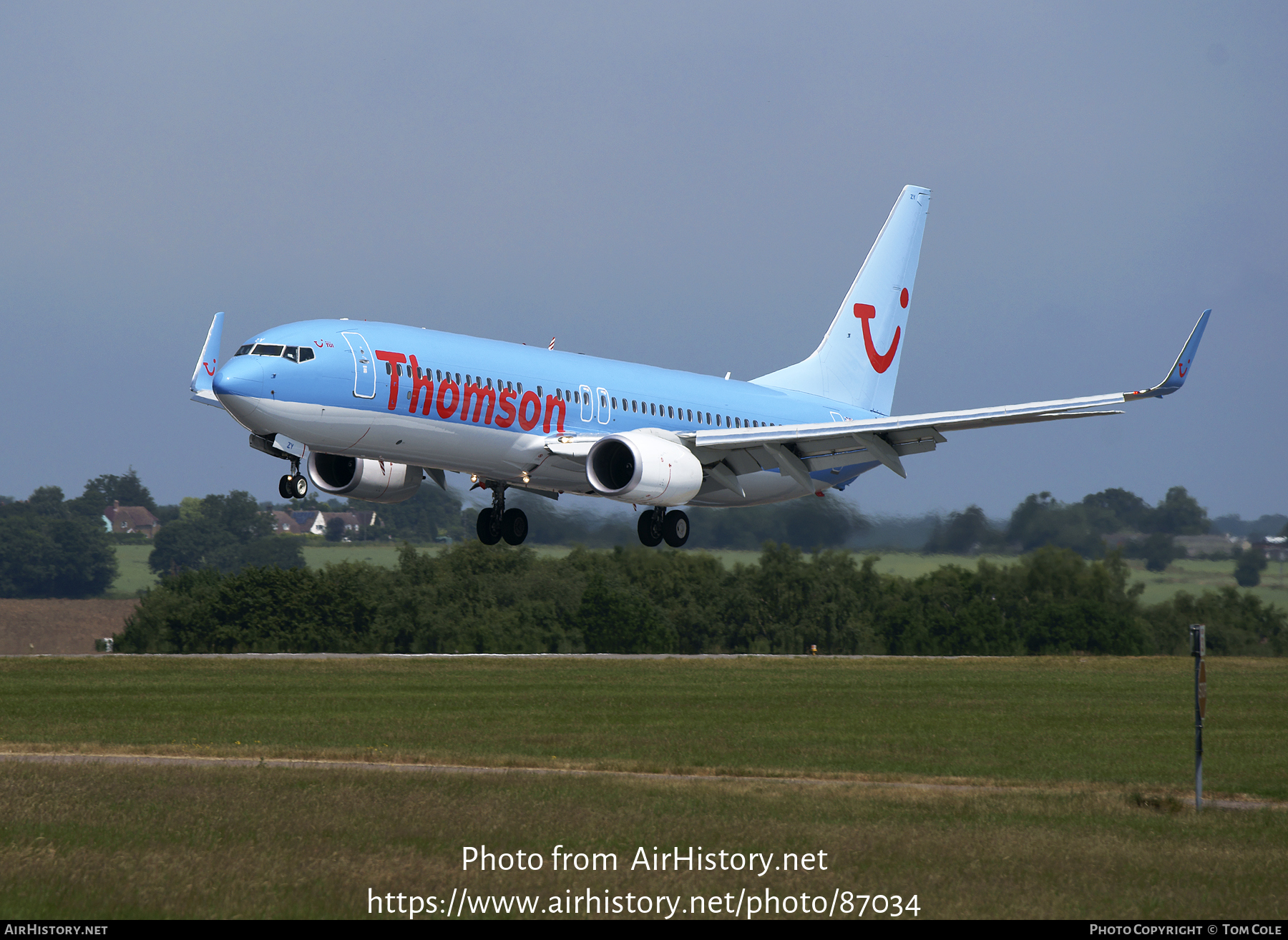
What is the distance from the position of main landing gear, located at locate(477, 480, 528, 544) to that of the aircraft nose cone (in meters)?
11.1

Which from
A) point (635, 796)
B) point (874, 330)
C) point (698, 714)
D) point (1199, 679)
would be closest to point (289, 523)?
point (698, 714)

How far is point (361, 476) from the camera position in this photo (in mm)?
41844

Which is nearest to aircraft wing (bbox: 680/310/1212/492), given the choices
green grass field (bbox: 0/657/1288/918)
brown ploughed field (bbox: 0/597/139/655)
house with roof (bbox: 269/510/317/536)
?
green grass field (bbox: 0/657/1288/918)

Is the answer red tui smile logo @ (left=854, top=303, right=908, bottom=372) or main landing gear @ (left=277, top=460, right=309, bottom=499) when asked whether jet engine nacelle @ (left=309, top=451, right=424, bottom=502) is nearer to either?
main landing gear @ (left=277, top=460, right=309, bottom=499)

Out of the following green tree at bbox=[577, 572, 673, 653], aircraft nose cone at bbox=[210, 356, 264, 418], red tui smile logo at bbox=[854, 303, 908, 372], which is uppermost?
red tui smile logo at bbox=[854, 303, 908, 372]

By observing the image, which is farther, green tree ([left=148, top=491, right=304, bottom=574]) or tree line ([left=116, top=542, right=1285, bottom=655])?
green tree ([left=148, top=491, right=304, bottom=574])

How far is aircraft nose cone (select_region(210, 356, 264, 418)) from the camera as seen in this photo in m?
34.5

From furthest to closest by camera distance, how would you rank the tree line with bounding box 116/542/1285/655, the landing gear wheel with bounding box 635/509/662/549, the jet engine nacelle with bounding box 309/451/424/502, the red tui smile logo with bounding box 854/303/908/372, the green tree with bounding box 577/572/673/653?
→ the green tree with bounding box 577/572/673/653 → the tree line with bounding box 116/542/1285/655 → the red tui smile logo with bounding box 854/303/908/372 → the landing gear wheel with bounding box 635/509/662/549 → the jet engine nacelle with bounding box 309/451/424/502

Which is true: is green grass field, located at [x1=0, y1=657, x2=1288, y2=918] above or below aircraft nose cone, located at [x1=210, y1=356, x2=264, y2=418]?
below

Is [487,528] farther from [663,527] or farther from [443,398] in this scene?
[443,398]

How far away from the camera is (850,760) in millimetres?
56469

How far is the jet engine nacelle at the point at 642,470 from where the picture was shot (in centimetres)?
3938

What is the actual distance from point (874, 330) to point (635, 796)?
22.9 metres

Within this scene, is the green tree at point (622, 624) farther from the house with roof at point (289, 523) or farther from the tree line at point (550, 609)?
the house with roof at point (289, 523)
